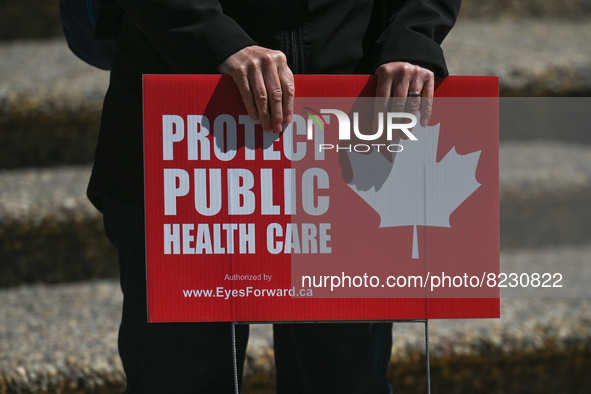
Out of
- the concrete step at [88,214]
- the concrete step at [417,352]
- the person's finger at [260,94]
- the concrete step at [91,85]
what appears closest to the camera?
the person's finger at [260,94]

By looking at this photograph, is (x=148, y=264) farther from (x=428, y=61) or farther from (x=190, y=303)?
(x=428, y=61)

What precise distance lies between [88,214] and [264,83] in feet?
3.63

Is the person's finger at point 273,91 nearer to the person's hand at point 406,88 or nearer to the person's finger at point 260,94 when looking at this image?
the person's finger at point 260,94

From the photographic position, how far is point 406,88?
0.83 meters

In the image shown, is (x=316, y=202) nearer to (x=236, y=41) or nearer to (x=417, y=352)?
(x=236, y=41)

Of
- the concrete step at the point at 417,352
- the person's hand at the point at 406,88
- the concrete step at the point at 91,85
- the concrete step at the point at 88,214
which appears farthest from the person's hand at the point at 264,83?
the concrete step at the point at 91,85

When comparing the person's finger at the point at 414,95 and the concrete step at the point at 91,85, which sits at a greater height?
the person's finger at the point at 414,95

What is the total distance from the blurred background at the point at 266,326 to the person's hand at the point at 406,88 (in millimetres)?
800

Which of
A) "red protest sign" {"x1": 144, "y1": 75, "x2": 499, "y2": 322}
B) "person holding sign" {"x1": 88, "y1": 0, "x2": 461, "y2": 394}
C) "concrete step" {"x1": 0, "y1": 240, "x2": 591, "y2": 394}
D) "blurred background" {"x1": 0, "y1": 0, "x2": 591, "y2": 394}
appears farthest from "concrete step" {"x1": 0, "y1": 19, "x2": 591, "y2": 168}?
"red protest sign" {"x1": 144, "y1": 75, "x2": 499, "y2": 322}

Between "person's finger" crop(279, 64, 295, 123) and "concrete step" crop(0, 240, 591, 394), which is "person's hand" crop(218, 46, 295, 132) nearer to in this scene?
"person's finger" crop(279, 64, 295, 123)

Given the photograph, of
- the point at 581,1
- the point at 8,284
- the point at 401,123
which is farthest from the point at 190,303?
the point at 581,1

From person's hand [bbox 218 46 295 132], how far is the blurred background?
0.79 metres

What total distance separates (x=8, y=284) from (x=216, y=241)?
1205 millimetres

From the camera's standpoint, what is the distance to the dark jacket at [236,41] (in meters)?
0.83
